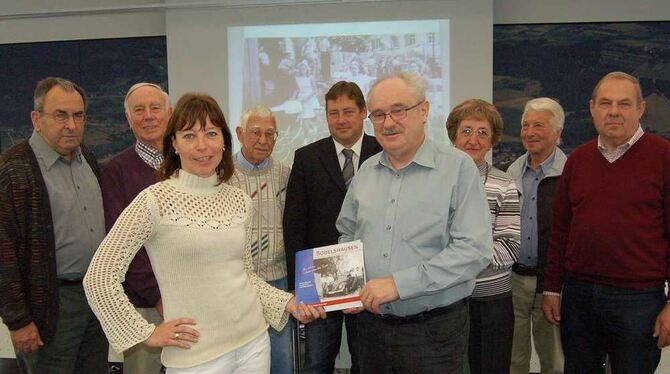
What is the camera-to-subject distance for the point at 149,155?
8.68ft

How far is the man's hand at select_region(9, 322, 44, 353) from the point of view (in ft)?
8.20

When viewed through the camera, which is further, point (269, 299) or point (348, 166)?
point (348, 166)

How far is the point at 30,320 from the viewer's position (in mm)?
2508

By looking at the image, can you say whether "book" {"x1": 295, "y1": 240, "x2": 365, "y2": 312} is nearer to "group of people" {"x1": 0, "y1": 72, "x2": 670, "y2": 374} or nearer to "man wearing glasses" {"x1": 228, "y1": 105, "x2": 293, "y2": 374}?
"group of people" {"x1": 0, "y1": 72, "x2": 670, "y2": 374}

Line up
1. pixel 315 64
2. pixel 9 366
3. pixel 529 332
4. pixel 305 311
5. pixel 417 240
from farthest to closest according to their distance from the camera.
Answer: pixel 315 64, pixel 9 366, pixel 529 332, pixel 305 311, pixel 417 240

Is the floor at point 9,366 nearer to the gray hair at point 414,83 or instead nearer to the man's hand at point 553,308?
the man's hand at point 553,308

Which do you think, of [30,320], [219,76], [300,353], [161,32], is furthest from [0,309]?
[161,32]

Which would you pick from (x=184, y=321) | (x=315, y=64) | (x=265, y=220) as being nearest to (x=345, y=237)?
(x=184, y=321)

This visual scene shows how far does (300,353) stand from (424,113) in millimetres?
1670

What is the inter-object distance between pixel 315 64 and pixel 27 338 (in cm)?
441

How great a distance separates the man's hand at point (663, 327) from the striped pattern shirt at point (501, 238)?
70cm

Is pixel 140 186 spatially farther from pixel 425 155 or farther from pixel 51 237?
pixel 425 155

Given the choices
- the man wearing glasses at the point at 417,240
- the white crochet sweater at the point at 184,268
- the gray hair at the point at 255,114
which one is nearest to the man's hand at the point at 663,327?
the man wearing glasses at the point at 417,240

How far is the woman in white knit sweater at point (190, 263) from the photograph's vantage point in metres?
1.80
